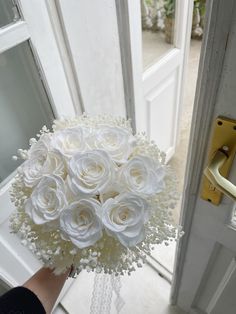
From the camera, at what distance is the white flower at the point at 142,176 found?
0.39 meters

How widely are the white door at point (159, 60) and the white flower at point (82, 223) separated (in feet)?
2.54

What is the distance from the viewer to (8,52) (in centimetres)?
69

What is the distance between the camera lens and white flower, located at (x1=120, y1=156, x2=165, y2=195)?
15.2 inches

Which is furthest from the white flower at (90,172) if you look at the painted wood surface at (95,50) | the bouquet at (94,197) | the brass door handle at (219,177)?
the painted wood surface at (95,50)

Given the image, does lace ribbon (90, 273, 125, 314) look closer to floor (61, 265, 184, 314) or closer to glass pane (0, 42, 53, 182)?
floor (61, 265, 184, 314)

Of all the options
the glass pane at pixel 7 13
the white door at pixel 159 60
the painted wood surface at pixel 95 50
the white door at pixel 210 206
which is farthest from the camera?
the white door at pixel 159 60

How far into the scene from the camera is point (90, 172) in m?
0.38

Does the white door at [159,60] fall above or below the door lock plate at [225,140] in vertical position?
below

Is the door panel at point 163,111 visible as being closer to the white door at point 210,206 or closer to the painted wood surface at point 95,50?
the painted wood surface at point 95,50

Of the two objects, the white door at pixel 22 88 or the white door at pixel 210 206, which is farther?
the white door at pixel 22 88

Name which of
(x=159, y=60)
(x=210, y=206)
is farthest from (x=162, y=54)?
(x=210, y=206)

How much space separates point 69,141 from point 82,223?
5.3 inches

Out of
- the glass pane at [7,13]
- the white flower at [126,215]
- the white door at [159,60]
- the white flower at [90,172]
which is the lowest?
the white door at [159,60]

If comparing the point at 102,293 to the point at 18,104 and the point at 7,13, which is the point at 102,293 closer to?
the point at 18,104
